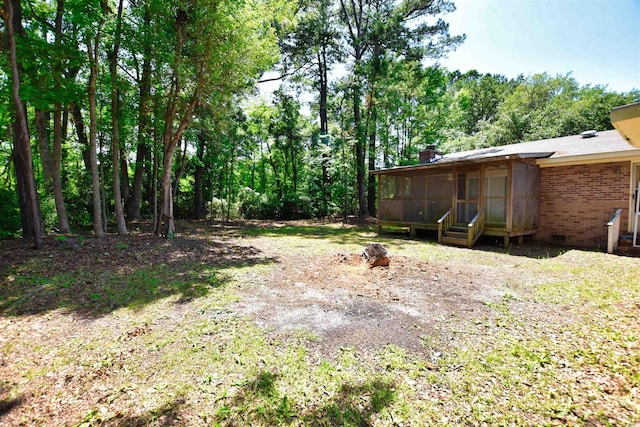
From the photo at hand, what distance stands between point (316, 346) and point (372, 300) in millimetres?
1575

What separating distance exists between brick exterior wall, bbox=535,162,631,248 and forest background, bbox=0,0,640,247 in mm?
9874

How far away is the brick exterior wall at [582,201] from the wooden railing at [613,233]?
43 cm

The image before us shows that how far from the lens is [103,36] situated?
7.64 meters

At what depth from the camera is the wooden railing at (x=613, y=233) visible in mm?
7824

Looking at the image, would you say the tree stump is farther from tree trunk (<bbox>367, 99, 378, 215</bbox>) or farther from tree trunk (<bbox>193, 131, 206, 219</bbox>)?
tree trunk (<bbox>193, 131, 206, 219</bbox>)

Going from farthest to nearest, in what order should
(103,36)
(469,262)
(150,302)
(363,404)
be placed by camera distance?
(103,36)
(469,262)
(150,302)
(363,404)

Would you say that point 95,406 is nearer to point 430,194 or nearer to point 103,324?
point 103,324

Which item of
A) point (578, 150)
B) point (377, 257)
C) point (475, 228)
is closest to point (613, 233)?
point (578, 150)

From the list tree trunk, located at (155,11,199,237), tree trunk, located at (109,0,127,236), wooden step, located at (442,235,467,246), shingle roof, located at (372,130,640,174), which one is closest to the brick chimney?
shingle roof, located at (372,130,640,174)

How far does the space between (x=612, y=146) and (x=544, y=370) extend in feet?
31.6

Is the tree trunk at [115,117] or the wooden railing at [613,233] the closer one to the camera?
the wooden railing at [613,233]

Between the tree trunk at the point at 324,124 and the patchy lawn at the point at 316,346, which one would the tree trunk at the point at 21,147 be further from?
the tree trunk at the point at 324,124

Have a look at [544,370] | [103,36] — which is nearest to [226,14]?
[103,36]

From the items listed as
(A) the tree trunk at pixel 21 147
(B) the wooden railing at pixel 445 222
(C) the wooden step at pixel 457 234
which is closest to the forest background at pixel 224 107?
(A) the tree trunk at pixel 21 147
